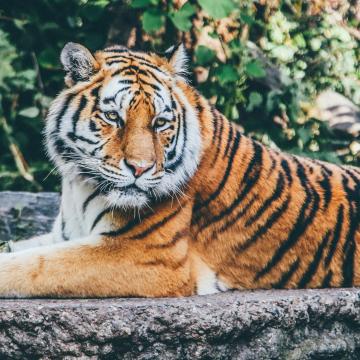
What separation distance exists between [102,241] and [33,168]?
11.4 ft

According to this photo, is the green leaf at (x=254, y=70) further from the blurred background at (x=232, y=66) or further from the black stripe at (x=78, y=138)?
the black stripe at (x=78, y=138)

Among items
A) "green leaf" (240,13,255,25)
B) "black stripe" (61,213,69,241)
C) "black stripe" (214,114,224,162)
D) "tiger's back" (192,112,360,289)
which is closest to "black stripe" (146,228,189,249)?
"tiger's back" (192,112,360,289)

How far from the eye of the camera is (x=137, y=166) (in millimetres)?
2797

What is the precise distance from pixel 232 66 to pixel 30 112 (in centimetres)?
169

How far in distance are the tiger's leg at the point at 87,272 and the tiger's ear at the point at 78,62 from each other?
665 millimetres

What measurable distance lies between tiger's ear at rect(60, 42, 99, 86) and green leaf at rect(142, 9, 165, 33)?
7.08 ft

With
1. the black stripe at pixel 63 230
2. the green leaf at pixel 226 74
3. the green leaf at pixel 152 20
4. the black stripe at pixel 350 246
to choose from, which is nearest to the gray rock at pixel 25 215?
the green leaf at pixel 152 20

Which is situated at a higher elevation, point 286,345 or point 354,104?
point 354,104

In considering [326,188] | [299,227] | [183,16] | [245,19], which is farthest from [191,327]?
[245,19]

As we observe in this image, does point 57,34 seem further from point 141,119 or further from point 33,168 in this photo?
point 141,119

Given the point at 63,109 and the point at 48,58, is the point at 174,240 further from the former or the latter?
the point at 48,58

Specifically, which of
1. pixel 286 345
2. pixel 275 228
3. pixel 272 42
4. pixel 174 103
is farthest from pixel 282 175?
pixel 272 42

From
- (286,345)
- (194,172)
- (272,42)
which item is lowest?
(286,345)

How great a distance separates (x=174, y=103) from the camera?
307 cm
